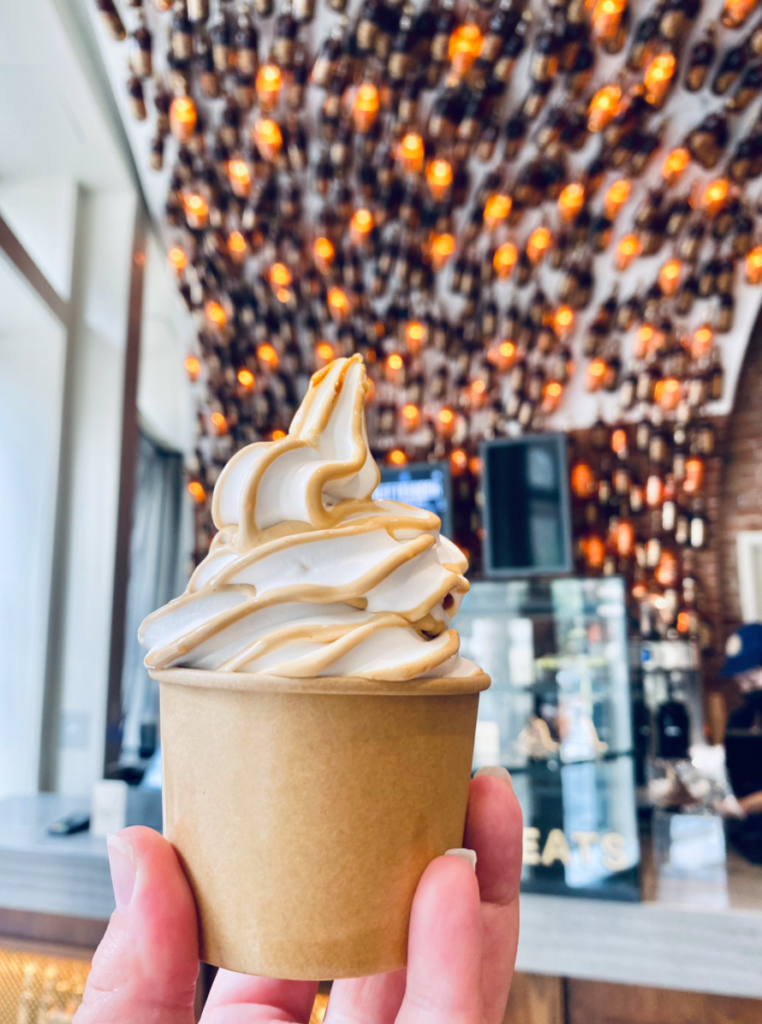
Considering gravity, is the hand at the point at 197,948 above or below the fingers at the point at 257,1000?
above

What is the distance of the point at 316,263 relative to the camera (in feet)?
12.8

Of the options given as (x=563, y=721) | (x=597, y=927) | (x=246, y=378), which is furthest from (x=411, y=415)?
(x=597, y=927)

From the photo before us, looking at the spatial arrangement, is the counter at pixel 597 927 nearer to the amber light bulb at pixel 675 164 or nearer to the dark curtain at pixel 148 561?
the dark curtain at pixel 148 561

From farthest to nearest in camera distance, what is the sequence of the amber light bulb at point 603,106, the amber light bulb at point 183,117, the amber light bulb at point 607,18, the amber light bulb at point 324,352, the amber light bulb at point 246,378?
the amber light bulb at point 246,378
the amber light bulb at point 324,352
the amber light bulb at point 183,117
the amber light bulb at point 603,106
the amber light bulb at point 607,18

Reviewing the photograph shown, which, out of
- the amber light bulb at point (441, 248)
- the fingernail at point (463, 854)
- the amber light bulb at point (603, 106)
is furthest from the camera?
the amber light bulb at point (441, 248)

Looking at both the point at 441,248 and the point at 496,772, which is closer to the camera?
the point at 496,772

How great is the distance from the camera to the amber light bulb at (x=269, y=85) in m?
3.00

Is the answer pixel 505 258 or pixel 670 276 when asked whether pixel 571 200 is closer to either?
pixel 505 258

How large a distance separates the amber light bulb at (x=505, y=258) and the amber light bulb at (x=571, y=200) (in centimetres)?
30

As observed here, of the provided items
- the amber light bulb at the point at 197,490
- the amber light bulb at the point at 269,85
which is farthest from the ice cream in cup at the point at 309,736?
the amber light bulb at the point at 197,490

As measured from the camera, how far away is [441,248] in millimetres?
3658

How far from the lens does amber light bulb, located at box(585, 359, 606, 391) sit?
13.0ft

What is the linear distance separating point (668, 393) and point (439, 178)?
180 centimetres

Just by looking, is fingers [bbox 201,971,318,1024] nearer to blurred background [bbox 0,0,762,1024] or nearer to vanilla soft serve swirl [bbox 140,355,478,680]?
vanilla soft serve swirl [bbox 140,355,478,680]
